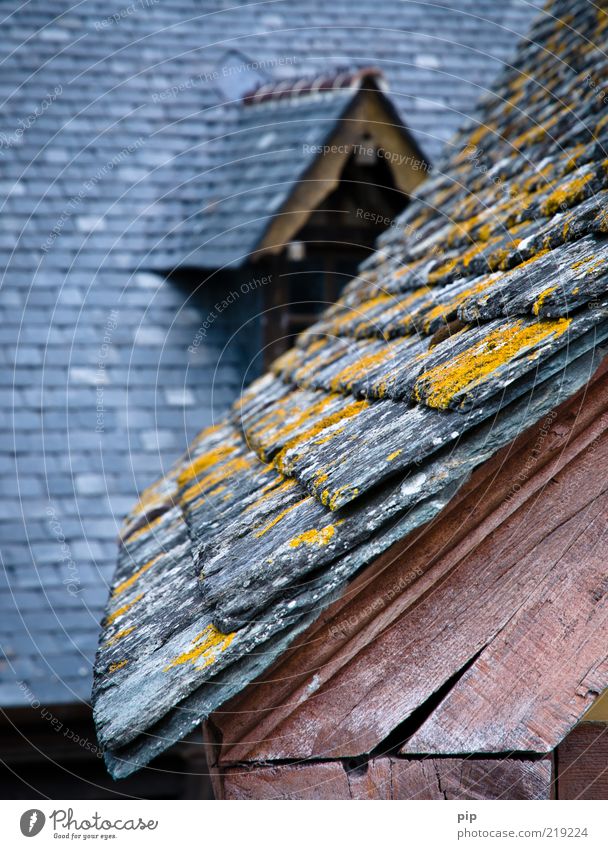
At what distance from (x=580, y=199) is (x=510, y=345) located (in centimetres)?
93

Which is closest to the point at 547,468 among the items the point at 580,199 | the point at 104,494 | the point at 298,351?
the point at 580,199

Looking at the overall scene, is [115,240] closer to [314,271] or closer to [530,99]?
[314,271]

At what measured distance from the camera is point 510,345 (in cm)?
185

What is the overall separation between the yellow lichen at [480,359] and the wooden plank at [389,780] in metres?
0.80

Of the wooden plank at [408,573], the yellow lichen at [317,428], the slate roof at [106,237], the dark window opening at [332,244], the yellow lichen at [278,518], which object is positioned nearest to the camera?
the wooden plank at [408,573]

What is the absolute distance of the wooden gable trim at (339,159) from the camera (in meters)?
6.08

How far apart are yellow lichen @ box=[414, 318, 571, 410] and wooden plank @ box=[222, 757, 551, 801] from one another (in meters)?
0.80

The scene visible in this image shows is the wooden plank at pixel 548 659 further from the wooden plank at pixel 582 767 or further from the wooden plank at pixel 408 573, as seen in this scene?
the wooden plank at pixel 582 767

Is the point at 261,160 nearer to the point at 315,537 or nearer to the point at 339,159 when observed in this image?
the point at 339,159

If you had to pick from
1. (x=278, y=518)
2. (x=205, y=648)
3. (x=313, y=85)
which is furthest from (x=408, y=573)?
(x=313, y=85)

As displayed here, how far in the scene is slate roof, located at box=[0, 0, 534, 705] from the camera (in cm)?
607

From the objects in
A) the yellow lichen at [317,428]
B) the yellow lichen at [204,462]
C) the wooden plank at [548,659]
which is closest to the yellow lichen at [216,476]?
the yellow lichen at [204,462]

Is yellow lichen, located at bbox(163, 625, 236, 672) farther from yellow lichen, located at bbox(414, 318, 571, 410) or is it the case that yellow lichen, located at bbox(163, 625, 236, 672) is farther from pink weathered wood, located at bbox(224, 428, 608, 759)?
yellow lichen, located at bbox(414, 318, 571, 410)

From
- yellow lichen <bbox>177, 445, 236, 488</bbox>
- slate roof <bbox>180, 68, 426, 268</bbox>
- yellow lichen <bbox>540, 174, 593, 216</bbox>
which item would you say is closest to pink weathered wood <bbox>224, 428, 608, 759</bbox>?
yellow lichen <bbox>540, 174, 593, 216</bbox>
